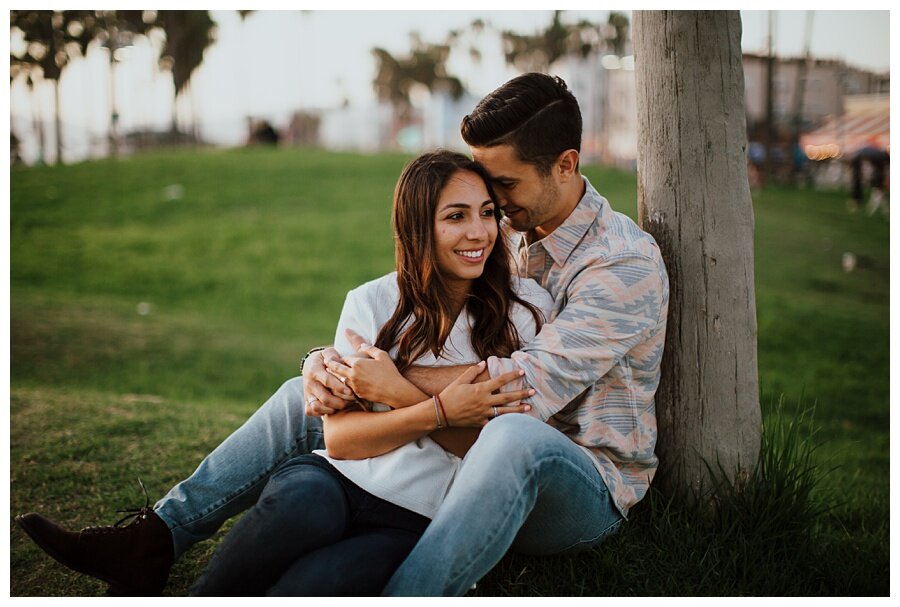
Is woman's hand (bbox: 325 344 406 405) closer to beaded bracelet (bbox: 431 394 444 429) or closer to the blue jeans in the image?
Result: beaded bracelet (bbox: 431 394 444 429)

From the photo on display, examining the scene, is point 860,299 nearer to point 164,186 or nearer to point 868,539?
point 868,539

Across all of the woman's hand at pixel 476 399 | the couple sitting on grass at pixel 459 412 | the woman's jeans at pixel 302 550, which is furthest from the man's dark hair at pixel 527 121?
the woman's jeans at pixel 302 550

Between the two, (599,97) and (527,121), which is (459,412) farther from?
(599,97)

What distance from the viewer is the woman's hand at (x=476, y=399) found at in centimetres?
252

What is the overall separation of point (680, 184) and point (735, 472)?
3.71 ft

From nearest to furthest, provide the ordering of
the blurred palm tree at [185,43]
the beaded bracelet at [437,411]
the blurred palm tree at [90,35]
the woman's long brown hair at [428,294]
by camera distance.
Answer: the beaded bracelet at [437,411] → the woman's long brown hair at [428,294] → the blurred palm tree at [90,35] → the blurred palm tree at [185,43]

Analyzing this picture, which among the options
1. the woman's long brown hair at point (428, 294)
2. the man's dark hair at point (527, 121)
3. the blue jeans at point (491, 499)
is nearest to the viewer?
the blue jeans at point (491, 499)

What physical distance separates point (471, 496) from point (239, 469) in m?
1.02

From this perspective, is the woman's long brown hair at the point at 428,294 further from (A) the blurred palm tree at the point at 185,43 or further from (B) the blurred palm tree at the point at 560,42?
(B) the blurred palm tree at the point at 560,42

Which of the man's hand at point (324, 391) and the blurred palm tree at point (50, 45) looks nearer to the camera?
the man's hand at point (324, 391)

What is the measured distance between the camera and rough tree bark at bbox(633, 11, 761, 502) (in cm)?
292

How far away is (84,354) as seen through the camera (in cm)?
750

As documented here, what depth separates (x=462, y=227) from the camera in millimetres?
2777

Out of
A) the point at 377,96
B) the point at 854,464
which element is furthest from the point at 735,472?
the point at 377,96
